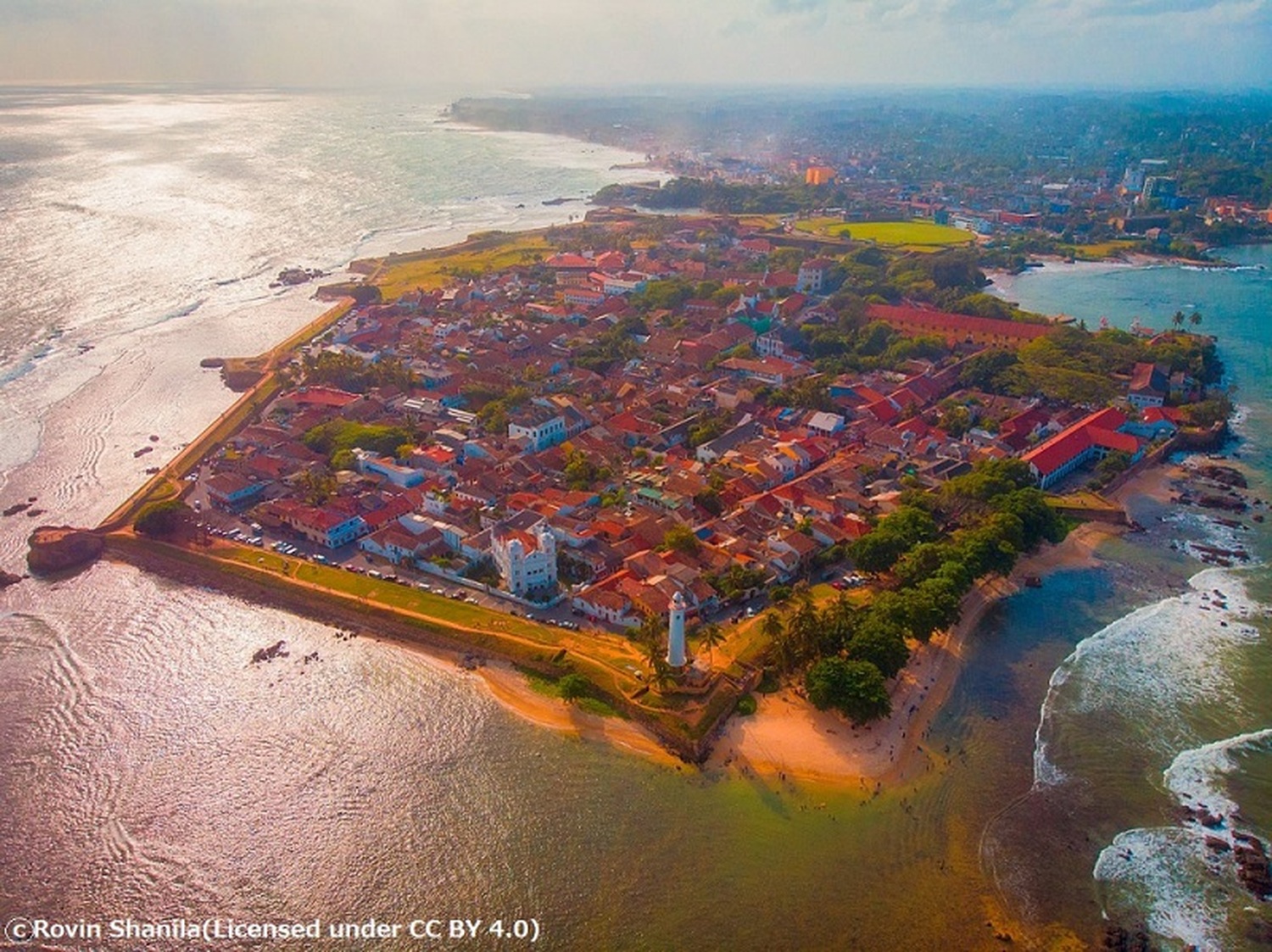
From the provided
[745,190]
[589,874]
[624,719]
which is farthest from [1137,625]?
[745,190]

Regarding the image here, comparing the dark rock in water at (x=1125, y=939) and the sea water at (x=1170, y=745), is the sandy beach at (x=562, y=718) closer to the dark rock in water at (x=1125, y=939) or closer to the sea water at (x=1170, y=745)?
the sea water at (x=1170, y=745)

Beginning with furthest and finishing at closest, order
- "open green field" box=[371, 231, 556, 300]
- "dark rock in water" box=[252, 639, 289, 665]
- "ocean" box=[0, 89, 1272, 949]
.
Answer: "open green field" box=[371, 231, 556, 300]
"dark rock in water" box=[252, 639, 289, 665]
"ocean" box=[0, 89, 1272, 949]

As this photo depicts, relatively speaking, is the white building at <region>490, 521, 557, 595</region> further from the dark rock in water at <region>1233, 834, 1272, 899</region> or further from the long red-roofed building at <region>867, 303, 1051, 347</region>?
the long red-roofed building at <region>867, 303, 1051, 347</region>

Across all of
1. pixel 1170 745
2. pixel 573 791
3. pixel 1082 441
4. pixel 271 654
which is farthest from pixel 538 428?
pixel 1170 745

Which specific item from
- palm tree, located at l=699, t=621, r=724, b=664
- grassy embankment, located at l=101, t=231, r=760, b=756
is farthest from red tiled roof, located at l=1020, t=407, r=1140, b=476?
grassy embankment, located at l=101, t=231, r=760, b=756

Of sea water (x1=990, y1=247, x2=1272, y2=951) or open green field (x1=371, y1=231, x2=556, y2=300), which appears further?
open green field (x1=371, y1=231, x2=556, y2=300)

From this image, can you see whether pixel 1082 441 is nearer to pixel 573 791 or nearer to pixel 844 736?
pixel 844 736

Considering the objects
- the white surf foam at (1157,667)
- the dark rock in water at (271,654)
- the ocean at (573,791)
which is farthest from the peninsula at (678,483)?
the white surf foam at (1157,667)
